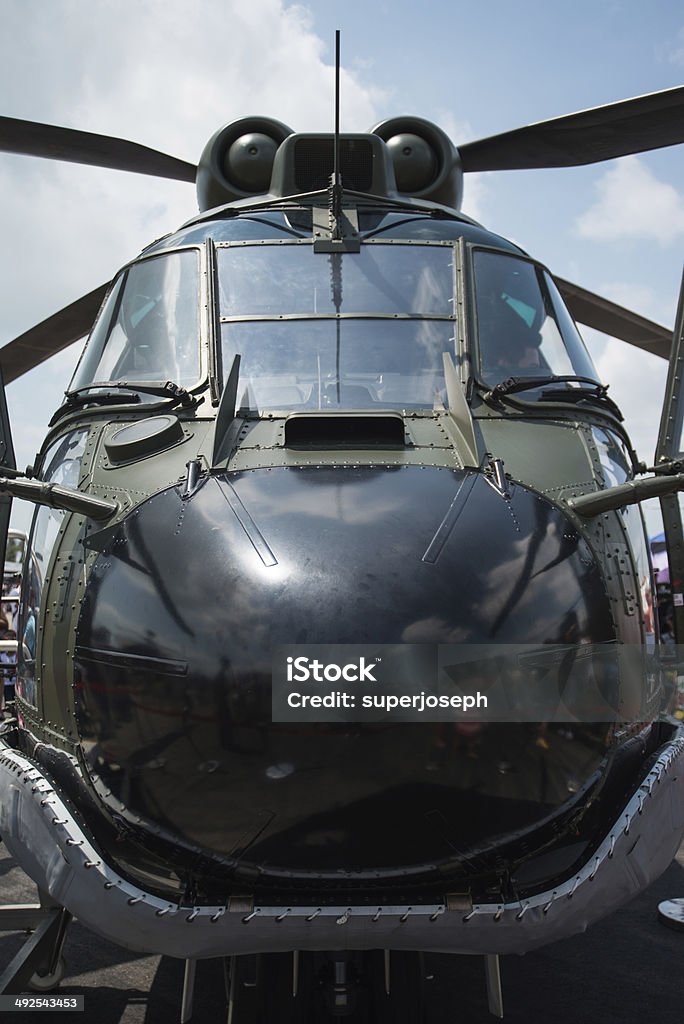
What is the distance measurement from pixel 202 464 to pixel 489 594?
106 centimetres

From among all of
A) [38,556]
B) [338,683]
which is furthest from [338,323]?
[338,683]

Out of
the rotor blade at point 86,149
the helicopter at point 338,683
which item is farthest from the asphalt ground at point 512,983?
the rotor blade at point 86,149

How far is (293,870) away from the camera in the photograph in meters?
2.24

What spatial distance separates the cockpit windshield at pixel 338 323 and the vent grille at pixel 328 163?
0.92 meters

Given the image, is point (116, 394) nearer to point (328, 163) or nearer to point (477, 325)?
point (477, 325)

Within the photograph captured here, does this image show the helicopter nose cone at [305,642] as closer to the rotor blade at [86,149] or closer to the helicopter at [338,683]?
the helicopter at [338,683]

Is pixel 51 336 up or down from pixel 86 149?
down

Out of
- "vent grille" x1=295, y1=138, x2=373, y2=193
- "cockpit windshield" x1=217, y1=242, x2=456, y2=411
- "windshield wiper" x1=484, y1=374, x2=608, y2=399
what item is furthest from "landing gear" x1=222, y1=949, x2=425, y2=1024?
"vent grille" x1=295, y1=138, x2=373, y2=193

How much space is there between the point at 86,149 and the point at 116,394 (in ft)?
10.8

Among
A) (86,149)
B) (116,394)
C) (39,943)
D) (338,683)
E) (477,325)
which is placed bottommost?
(39,943)

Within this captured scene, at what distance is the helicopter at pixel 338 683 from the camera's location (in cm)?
219

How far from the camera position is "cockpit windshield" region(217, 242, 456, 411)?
3.61 m

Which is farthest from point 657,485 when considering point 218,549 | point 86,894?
point 86,894

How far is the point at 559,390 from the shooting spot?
3.69 m
